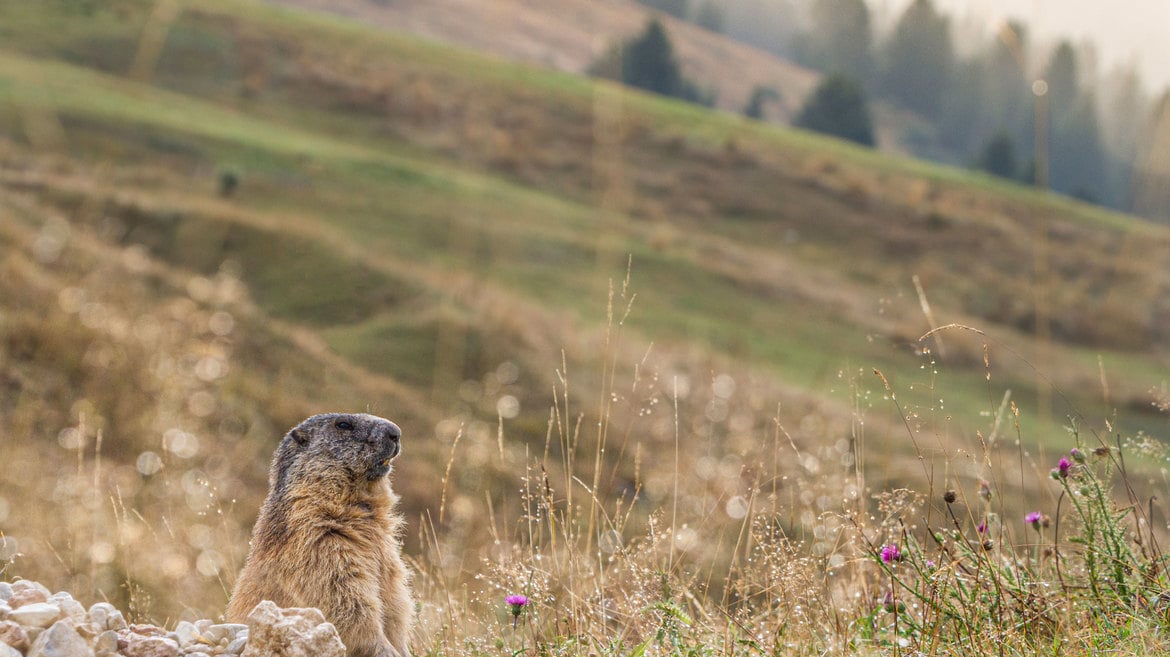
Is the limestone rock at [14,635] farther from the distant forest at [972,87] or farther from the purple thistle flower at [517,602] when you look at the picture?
the distant forest at [972,87]

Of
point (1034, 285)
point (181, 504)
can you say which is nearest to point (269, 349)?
point (181, 504)

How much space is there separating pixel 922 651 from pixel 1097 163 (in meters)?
144

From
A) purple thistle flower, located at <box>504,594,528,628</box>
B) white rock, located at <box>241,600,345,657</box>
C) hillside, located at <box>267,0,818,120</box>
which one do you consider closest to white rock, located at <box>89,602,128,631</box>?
white rock, located at <box>241,600,345,657</box>

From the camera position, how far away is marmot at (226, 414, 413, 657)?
4117 mm

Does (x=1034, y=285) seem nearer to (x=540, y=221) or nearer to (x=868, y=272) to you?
(x=868, y=272)

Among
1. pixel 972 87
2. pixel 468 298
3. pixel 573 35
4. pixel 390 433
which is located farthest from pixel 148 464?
pixel 972 87

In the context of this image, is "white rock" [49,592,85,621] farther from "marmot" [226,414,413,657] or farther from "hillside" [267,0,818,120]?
"hillside" [267,0,818,120]

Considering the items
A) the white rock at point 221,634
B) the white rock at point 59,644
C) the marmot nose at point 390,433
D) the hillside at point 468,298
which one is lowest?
the hillside at point 468,298

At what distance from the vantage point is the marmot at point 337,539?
412 centimetres

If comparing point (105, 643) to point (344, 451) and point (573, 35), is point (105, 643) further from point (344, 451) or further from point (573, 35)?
point (573, 35)

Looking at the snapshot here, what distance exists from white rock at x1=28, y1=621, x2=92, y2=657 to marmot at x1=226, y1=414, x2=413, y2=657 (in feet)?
2.71

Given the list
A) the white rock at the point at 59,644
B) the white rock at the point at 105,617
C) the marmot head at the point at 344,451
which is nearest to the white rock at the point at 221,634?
the white rock at the point at 105,617

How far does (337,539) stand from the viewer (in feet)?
14.2

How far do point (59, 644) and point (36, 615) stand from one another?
0.65 ft
